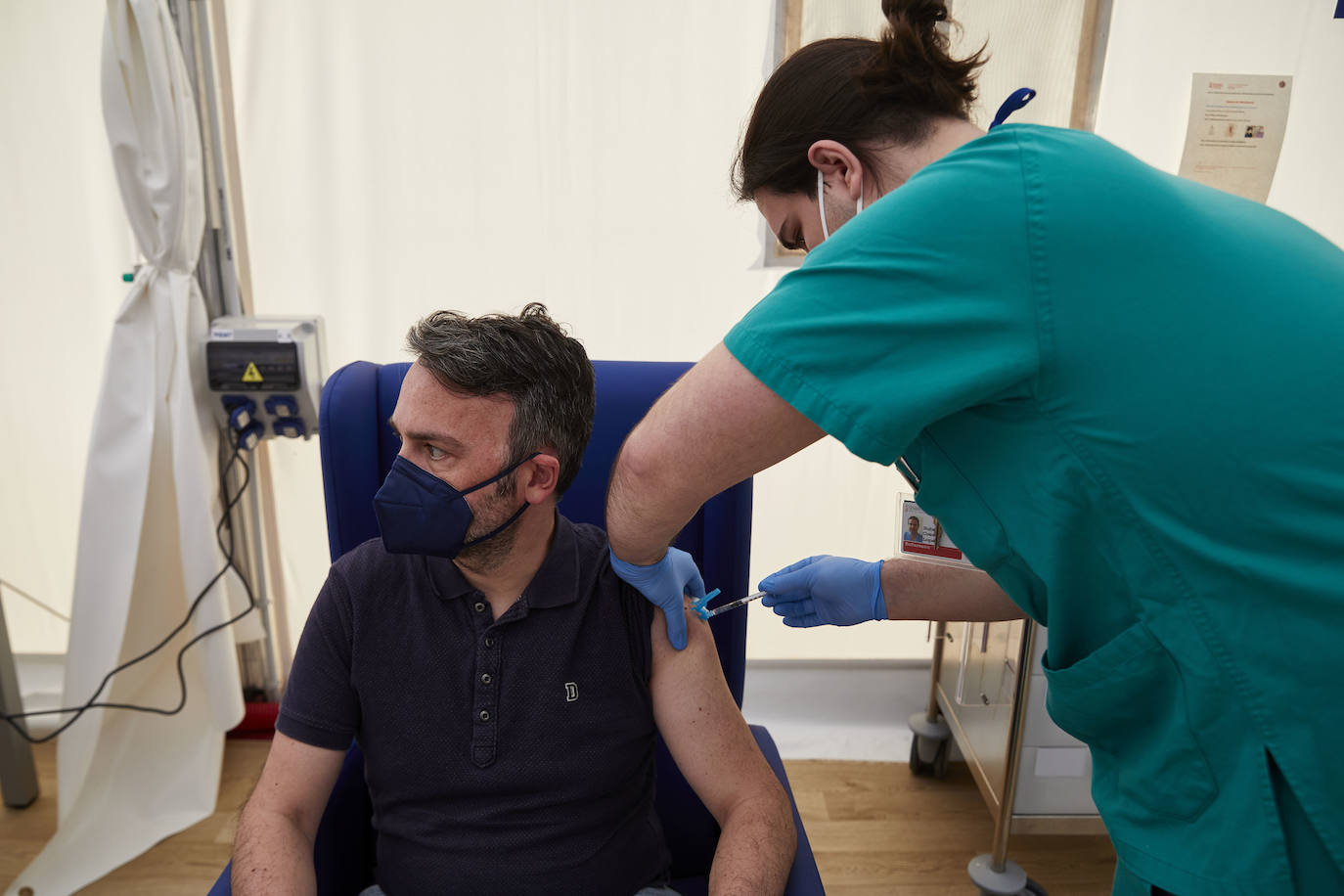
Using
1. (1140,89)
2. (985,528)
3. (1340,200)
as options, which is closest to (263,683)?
(985,528)

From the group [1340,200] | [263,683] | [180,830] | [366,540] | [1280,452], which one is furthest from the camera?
[263,683]

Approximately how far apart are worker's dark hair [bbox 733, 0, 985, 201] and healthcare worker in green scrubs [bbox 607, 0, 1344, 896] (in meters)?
0.19

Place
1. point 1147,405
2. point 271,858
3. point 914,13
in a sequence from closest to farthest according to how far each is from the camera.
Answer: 1. point 1147,405
2. point 914,13
3. point 271,858

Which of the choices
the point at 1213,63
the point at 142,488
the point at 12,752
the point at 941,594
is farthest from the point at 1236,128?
the point at 12,752

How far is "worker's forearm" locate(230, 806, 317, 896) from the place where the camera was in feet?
3.33

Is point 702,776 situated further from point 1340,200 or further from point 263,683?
point 1340,200

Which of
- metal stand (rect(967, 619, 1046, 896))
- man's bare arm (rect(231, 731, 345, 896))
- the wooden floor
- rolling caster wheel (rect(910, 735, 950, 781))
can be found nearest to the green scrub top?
man's bare arm (rect(231, 731, 345, 896))

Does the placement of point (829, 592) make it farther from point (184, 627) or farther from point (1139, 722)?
point (184, 627)

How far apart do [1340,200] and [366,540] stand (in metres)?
2.49

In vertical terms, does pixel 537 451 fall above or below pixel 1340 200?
below

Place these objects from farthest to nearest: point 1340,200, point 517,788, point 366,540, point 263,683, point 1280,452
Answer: point 263,683
point 1340,200
point 366,540
point 517,788
point 1280,452

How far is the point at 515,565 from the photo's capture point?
119cm

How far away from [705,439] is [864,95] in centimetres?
40

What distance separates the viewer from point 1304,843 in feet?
2.44
